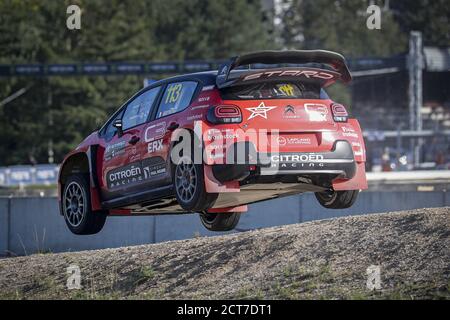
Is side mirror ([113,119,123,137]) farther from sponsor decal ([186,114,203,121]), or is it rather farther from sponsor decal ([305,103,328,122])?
sponsor decal ([305,103,328,122])

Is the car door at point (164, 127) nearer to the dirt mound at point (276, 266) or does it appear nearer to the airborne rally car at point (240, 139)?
the airborne rally car at point (240, 139)

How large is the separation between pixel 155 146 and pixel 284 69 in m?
1.60

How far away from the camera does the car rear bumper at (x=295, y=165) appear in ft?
33.3

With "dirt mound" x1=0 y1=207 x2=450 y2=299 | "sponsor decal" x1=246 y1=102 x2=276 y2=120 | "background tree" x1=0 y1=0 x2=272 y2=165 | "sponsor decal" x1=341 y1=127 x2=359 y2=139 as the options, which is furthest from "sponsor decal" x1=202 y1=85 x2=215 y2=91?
"background tree" x1=0 y1=0 x2=272 y2=165

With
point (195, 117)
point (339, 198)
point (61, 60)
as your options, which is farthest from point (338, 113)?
point (61, 60)

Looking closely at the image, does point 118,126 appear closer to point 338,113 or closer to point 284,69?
point 284,69

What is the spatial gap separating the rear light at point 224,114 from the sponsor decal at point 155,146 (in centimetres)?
85

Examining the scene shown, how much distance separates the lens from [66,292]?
11.3m

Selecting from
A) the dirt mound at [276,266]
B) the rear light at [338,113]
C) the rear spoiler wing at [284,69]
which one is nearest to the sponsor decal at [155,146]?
the rear spoiler wing at [284,69]

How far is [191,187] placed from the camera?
1037 cm

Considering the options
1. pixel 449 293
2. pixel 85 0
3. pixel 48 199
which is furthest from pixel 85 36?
pixel 449 293

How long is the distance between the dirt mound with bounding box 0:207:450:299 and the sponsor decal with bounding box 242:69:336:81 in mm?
1777

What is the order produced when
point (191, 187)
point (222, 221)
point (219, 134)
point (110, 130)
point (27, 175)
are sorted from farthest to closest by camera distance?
point (27, 175) < point (222, 221) < point (110, 130) < point (191, 187) < point (219, 134)
